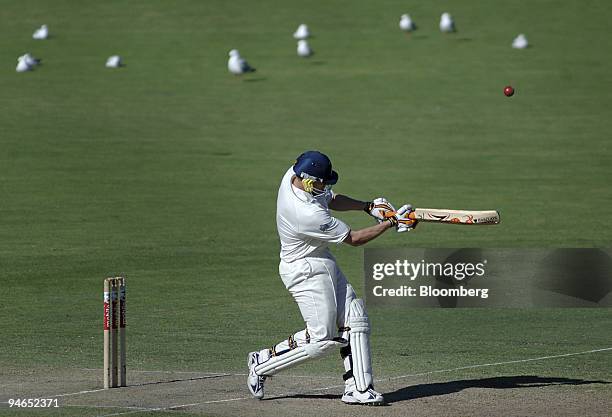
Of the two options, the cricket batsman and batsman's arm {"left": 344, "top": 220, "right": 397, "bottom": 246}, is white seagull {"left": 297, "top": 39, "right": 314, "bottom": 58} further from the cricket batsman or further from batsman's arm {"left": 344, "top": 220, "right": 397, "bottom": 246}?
batsman's arm {"left": 344, "top": 220, "right": 397, "bottom": 246}

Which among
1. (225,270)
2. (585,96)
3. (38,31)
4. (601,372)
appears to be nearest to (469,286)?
(225,270)

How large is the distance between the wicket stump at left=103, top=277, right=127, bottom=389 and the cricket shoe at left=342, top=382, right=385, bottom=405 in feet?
7.15

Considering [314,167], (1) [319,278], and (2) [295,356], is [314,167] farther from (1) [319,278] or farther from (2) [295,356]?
(2) [295,356]

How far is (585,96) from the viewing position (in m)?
35.1

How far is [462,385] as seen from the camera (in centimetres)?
1238

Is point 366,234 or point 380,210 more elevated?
point 380,210

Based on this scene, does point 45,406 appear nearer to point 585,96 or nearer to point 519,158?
point 519,158

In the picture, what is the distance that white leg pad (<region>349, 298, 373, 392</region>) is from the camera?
37.3ft

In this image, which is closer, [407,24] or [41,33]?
[407,24]

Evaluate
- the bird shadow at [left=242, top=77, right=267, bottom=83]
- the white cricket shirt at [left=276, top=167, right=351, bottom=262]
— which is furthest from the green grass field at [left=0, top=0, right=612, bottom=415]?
the white cricket shirt at [left=276, top=167, right=351, bottom=262]

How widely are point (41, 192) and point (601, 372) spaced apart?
1714 centimetres

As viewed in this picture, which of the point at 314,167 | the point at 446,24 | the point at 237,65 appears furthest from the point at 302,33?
the point at 314,167

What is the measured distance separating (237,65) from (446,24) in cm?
679

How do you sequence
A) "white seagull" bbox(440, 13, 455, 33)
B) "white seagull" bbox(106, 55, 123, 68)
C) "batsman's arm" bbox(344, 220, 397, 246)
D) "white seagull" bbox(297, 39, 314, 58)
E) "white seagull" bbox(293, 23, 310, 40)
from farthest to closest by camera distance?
"white seagull" bbox(293, 23, 310, 40), "white seagull" bbox(440, 13, 455, 33), "white seagull" bbox(297, 39, 314, 58), "white seagull" bbox(106, 55, 123, 68), "batsman's arm" bbox(344, 220, 397, 246)
